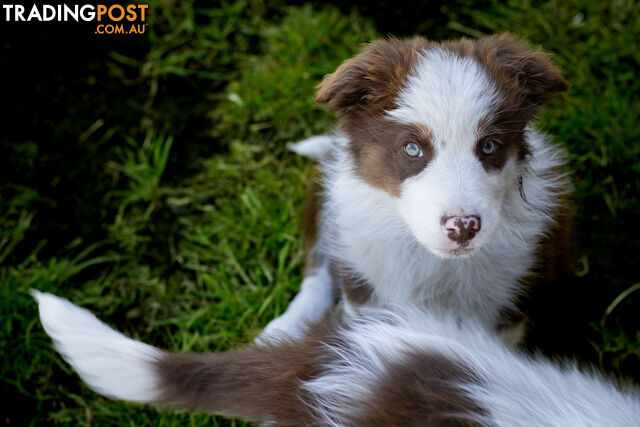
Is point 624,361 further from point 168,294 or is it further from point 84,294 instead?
point 84,294

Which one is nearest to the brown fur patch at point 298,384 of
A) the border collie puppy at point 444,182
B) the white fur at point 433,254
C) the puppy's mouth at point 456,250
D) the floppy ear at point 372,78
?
the border collie puppy at point 444,182

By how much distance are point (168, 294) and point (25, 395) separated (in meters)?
0.78

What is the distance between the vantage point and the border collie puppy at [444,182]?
1956 mm

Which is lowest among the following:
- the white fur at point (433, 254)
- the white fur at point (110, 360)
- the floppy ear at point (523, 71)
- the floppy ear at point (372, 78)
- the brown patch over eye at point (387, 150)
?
the white fur at point (110, 360)

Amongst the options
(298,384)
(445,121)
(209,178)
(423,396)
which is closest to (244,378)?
(298,384)

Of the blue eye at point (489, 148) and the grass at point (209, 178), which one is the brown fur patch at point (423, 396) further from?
the grass at point (209, 178)

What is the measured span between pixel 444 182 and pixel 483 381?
580 millimetres

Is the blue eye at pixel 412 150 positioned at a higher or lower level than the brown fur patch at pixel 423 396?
higher

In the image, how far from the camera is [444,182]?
193 cm

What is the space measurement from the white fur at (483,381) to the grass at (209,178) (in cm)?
88

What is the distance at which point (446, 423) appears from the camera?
5.37 feet

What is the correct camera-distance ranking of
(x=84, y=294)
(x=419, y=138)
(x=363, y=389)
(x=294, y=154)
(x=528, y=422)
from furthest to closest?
(x=294, y=154)
(x=84, y=294)
(x=419, y=138)
(x=363, y=389)
(x=528, y=422)

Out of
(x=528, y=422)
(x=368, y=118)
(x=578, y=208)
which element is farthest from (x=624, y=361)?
(x=368, y=118)

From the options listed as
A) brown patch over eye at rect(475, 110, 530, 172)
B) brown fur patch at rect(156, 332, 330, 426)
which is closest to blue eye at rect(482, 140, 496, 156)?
brown patch over eye at rect(475, 110, 530, 172)
